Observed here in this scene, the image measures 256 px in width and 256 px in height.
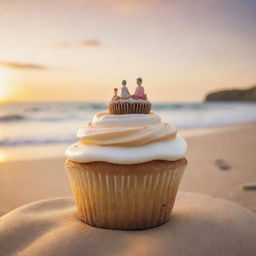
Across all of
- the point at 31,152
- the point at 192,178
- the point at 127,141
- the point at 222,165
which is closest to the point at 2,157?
the point at 31,152

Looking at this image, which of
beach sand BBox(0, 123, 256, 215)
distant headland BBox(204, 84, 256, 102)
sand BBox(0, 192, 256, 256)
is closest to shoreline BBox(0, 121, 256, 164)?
beach sand BBox(0, 123, 256, 215)

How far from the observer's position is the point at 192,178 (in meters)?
5.97

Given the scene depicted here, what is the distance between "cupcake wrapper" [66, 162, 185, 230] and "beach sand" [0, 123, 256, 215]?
1.58m

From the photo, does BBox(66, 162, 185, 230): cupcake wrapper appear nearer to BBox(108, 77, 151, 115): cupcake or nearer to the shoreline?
BBox(108, 77, 151, 115): cupcake

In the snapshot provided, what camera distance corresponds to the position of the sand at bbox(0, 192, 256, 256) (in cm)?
282

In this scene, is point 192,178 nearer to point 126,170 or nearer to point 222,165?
point 222,165

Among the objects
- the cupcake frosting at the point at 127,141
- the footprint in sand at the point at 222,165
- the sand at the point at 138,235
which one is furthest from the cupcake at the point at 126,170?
the footprint in sand at the point at 222,165

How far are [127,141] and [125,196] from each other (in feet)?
→ 1.57

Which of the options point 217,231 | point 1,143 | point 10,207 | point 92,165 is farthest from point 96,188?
point 1,143

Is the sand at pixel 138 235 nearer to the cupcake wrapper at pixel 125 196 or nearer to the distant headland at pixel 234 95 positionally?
the cupcake wrapper at pixel 125 196

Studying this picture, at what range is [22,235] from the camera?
10.3 feet

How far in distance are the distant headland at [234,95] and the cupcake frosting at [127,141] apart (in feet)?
185

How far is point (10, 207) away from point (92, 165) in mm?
1848

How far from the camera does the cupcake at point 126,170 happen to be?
3092 millimetres
